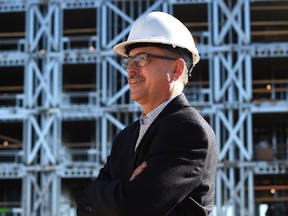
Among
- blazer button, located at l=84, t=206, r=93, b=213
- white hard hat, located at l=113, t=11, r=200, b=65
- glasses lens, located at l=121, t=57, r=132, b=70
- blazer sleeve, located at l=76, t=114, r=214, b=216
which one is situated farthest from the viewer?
glasses lens, located at l=121, t=57, r=132, b=70

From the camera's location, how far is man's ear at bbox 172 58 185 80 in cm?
299

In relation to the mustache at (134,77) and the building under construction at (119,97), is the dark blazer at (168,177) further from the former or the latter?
the building under construction at (119,97)

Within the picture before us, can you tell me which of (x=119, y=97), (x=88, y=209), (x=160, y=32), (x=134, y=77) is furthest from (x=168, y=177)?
(x=119, y=97)

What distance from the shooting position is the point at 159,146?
106 inches

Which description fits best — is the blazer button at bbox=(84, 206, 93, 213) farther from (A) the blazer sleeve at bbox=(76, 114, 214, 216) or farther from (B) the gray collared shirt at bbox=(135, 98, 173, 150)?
(B) the gray collared shirt at bbox=(135, 98, 173, 150)

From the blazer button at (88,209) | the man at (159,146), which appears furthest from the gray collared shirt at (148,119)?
the blazer button at (88,209)

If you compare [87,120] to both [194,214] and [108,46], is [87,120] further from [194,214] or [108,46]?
[194,214]

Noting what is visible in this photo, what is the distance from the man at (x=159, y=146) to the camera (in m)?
2.62

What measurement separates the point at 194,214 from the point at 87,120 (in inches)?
936

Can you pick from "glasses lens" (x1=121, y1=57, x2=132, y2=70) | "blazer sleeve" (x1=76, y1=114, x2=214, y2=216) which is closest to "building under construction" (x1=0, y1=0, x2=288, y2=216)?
"glasses lens" (x1=121, y1=57, x2=132, y2=70)

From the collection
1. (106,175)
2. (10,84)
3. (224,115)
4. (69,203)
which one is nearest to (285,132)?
(224,115)

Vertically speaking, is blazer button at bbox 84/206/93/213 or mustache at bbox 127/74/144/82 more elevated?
mustache at bbox 127/74/144/82

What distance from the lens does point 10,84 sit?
3152cm

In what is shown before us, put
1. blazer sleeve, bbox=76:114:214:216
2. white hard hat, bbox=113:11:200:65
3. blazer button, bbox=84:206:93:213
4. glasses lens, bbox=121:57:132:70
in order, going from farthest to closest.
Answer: glasses lens, bbox=121:57:132:70
white hard hat, bbox=113:11:200:65
blazer button, bbox=84:206:93:213
blazer sleeve, bbox=76:114:214:216
